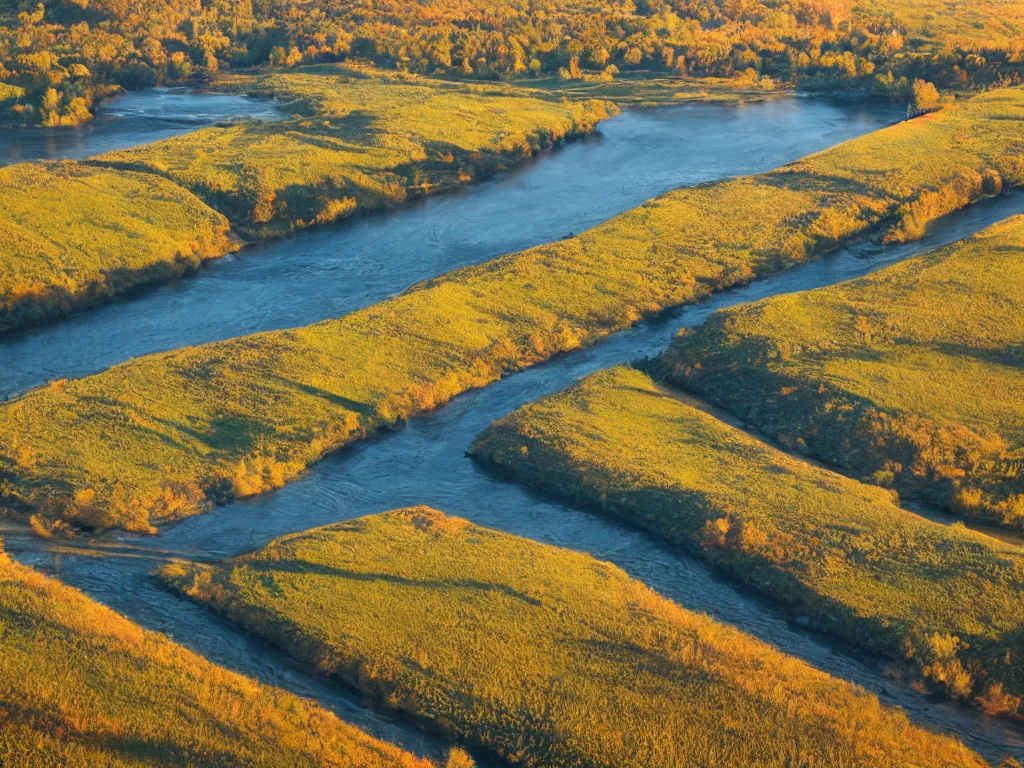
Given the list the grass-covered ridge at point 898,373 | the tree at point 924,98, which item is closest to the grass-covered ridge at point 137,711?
the grass-covered ridge at point 898,373

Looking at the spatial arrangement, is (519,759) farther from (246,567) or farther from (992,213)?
(992,213)

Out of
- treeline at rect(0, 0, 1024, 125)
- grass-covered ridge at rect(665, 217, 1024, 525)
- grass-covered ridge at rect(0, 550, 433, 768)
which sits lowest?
grass-covered ridge at rect(0, 550, 433, 768)

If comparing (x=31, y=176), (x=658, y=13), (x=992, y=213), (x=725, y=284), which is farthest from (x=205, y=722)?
(x=658, y=13)

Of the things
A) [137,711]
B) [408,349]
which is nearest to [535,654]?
[137,711]

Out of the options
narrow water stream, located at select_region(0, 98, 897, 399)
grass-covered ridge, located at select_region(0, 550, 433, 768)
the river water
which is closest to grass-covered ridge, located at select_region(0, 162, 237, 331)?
narrow water stream, located at select_region(0, 98, 897, 399)

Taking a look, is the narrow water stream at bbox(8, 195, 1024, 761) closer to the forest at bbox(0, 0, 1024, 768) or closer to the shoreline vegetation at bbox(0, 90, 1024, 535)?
the forest at bbox(0, 0, 1024, 768)

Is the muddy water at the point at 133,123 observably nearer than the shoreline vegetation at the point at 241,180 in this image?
No

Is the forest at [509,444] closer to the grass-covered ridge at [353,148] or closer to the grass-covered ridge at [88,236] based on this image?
the grass-covered ridge at [88,236]
